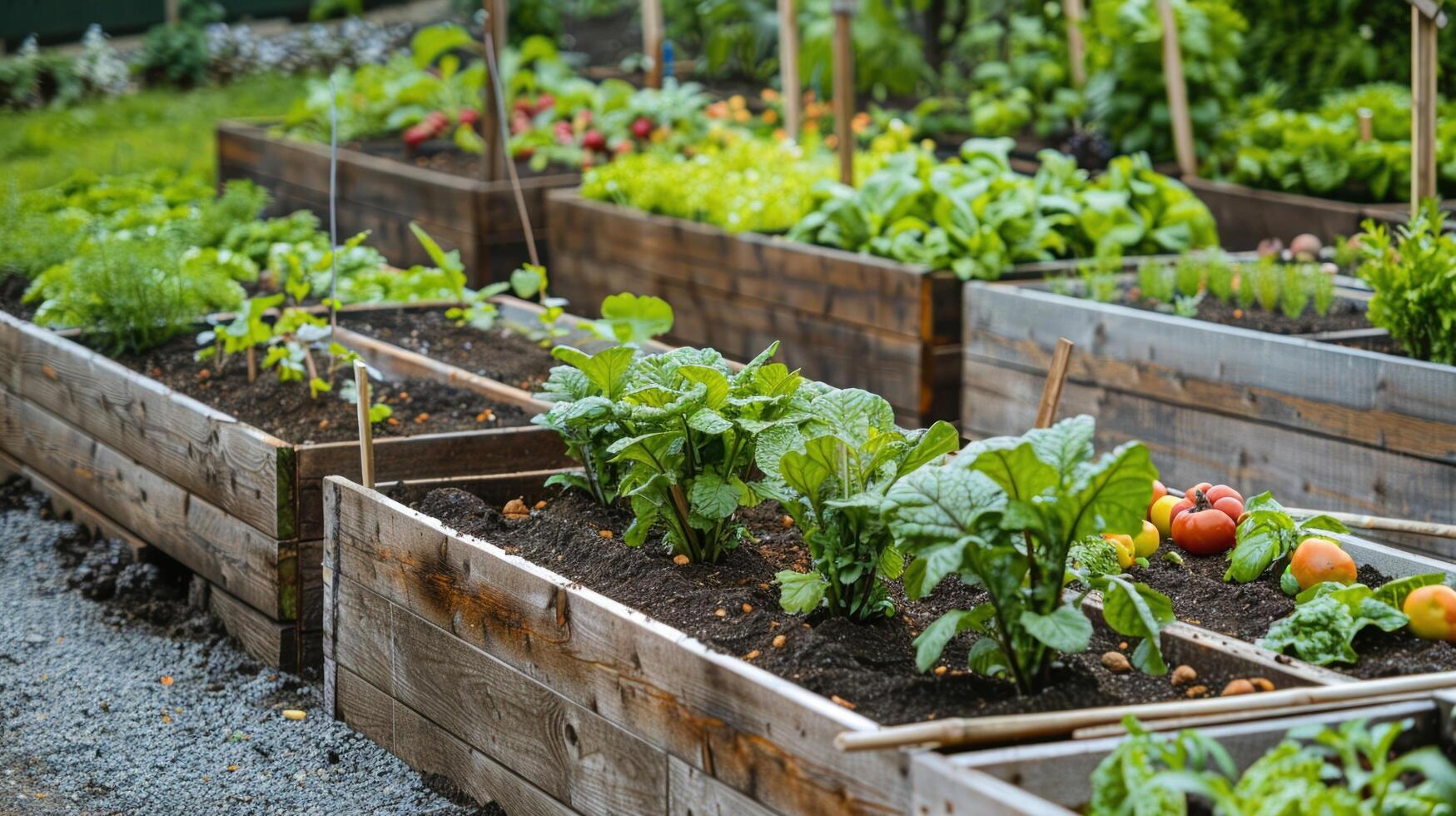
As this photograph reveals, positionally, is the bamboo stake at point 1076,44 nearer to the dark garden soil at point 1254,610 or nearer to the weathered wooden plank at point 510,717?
the dark garden soil at point 1254,610

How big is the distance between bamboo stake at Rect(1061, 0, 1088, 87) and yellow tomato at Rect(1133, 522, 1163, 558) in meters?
5.05

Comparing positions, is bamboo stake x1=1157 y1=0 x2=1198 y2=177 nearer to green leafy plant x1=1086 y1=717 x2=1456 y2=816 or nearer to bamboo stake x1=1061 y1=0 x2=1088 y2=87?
bamboo stake x1=1061 y1=0 x2=1088 y2=87

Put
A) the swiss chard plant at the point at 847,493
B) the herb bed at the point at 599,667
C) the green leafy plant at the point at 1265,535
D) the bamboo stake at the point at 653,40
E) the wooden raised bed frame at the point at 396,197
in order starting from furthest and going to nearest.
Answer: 1. the bamboo stake at the point at 653,40
2. the wooden raised bed frame at the point at 396,197
3. the green leafy plant at the point at 1265,535
4. the swiss chard plant at the point at 847,493
5. the herb bed at the point at 599,667

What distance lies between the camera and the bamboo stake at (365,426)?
3062 mm

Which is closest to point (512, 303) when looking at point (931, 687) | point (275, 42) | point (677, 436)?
point (677, 436)

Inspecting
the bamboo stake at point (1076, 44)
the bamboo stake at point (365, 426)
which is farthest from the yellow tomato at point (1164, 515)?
the bamboo stake at point (1076, 44)

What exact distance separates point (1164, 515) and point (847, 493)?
0.90 m

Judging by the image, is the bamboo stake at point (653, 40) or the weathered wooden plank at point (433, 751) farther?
the bamboo stake at point (653, 40)

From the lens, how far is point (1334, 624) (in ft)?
7.89

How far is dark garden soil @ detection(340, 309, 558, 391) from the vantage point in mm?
4570

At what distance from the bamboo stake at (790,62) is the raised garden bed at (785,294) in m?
1.16

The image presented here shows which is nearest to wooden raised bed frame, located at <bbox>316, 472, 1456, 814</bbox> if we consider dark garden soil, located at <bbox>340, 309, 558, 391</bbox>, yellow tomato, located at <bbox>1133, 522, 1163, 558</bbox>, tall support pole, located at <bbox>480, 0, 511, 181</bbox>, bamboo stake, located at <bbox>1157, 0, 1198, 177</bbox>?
yellow tomato, located at <bbox>1133, 522, 1163, 558</bbox>

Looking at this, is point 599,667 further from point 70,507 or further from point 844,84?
point 844,84

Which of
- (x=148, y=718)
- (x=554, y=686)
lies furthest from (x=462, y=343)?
(x=554, y=686)
